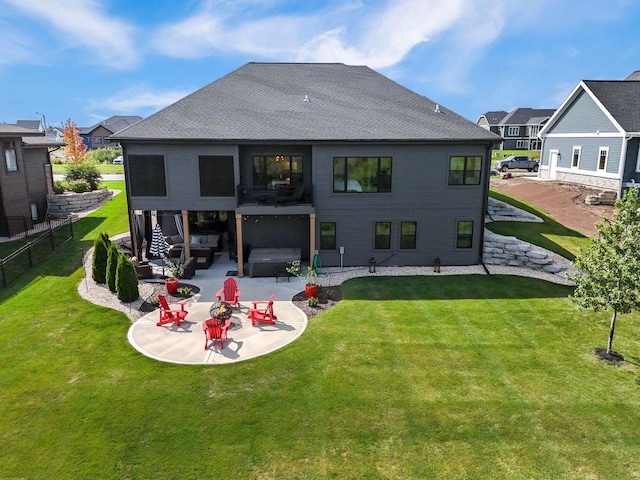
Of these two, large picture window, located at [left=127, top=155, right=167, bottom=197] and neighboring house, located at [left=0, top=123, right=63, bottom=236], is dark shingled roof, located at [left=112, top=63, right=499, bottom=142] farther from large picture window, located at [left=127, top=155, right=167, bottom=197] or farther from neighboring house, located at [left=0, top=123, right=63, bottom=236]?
neighboring house, located at [left=0, top=123, right=63, bottom=236]

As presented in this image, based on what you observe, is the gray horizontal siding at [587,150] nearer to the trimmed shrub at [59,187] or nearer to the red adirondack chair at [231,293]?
the red adirondack chair at [231,293]

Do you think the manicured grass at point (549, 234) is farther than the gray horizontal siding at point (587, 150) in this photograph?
No

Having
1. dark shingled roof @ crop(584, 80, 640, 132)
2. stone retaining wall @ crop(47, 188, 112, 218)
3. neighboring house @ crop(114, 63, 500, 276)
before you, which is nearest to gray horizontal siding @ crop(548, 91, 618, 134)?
dark shingled roof @ crop(584, 80, 640, 132)

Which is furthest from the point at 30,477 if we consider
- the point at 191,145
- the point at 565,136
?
the point at 565,136

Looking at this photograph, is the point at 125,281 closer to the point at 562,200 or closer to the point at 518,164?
the point at 562,200

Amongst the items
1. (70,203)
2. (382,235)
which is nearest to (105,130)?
(70,203)

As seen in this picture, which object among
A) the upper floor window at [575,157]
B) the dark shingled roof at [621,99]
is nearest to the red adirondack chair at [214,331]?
the dark shingled roof at [621,99]

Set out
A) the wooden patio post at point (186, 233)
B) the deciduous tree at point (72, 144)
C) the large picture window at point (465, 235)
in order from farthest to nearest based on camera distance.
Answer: the deciduous tree at point (72, 144), the large picture window at point (465, 235), the wooden patio post at point (186, 233)

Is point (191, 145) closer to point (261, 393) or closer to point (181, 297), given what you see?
point (181, 297)
